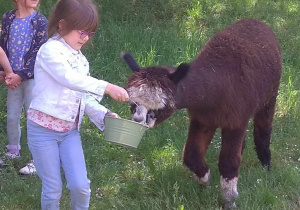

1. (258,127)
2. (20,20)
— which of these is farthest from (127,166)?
(20,20)

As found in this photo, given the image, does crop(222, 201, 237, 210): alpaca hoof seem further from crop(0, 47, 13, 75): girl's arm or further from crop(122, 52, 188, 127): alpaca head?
crop(0, 47, 13, 75): girl's arm

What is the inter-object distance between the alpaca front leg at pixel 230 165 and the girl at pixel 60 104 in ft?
4.04

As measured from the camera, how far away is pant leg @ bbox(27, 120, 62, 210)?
10.8 ft

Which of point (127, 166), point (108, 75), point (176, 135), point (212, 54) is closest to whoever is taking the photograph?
point (212, 54)

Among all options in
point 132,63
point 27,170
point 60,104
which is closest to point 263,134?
point 132,63

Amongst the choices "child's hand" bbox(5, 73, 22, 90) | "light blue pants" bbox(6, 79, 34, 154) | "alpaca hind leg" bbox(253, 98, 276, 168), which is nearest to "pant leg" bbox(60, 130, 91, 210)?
"child's hand" bbox(5, 73, 22, 90)

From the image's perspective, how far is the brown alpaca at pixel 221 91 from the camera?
3451mm

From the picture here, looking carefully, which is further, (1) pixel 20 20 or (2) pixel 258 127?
(2) pixel 258 127

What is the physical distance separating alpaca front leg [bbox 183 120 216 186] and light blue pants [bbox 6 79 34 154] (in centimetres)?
145

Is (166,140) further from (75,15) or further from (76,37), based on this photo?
(75,15)

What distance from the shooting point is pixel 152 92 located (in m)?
3.38

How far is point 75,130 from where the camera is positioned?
11.2ft

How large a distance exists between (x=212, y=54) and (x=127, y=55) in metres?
0.78

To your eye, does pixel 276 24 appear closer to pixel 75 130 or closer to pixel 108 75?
pixel 108 75
